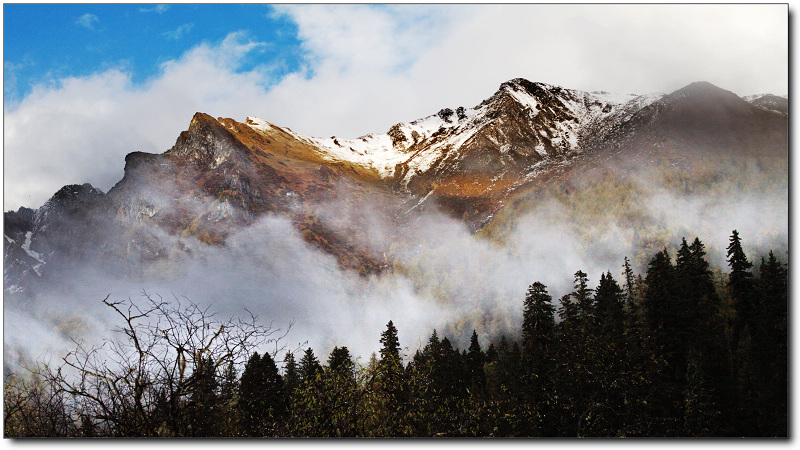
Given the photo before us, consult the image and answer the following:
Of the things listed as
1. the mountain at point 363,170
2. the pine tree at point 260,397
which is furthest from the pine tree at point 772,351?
the pine tree at point 260,397

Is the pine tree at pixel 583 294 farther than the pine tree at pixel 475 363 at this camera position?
No

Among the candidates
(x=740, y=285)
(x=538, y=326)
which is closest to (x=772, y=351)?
(x=740, y=285)

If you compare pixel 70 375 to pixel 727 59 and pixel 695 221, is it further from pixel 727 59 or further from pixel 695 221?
pixel 695 221

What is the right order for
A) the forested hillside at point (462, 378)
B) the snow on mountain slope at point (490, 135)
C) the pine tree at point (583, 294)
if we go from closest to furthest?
1. the forested hillside at point (462, 378)
2. the pine tree at point (583, 294)
3. the snow on mountain slope at point (490, 135)

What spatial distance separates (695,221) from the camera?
1705 centimetres

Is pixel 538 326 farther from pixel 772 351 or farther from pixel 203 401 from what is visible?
pixel 203 401

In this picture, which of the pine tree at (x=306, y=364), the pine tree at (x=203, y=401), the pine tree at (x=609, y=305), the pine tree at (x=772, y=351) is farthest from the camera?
the pine tree at (x=609, y=305)

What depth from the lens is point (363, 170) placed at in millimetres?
30703

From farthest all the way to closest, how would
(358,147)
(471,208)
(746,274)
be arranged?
(358,147) → (471,208) → (746,274)

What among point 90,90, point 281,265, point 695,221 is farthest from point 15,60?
point 695,221

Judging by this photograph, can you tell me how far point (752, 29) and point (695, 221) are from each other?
8663mm

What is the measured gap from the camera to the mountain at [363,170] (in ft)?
42.2

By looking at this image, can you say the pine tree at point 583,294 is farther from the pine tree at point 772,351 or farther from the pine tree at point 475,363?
the pine tree at point 772,351

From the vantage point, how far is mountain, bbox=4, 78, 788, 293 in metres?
12.9
